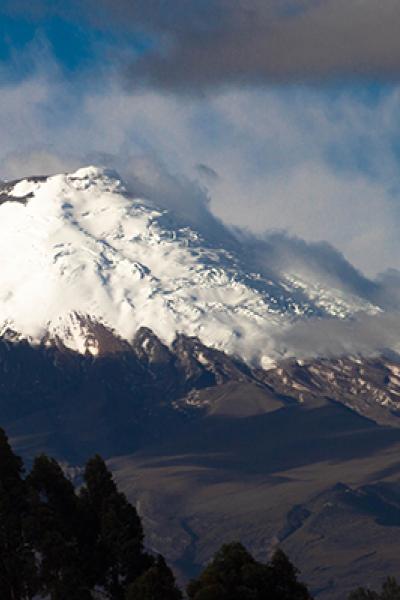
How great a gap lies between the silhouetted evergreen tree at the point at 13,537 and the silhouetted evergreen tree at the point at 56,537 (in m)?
0.53

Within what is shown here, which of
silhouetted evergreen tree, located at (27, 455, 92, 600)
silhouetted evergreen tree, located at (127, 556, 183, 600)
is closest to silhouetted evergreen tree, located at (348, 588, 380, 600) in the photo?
silhouetted evergreen tree, located at (27, 455, 92, 600)

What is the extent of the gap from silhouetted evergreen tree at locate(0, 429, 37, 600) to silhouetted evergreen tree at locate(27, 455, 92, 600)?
535mm

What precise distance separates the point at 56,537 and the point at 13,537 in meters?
1.87

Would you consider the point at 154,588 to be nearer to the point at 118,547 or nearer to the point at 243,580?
the point at 243,580

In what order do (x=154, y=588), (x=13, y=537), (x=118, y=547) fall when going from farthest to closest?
(x=118, y=547) → (x=13, y=537) → (x=154, y=588)

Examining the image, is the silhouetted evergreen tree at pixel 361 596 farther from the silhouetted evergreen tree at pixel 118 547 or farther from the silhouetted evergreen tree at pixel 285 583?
the silhouetted evergreen tree at pixel 285 583

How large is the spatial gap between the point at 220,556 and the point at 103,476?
13.9m

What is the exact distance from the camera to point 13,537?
2419 inches

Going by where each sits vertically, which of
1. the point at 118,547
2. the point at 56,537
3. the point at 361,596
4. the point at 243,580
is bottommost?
the point at 361,596

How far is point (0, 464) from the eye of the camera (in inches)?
2452

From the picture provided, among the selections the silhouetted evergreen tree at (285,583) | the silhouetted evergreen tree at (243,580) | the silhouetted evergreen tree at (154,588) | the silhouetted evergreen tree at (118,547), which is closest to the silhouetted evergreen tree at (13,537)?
the silhouetted evergreen tree at (118,547)

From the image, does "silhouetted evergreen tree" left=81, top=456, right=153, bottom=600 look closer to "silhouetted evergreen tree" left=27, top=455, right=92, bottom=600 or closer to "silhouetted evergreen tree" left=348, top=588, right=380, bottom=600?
"silhouetted evergreen tree" left=27, top=455, right=92, bottom=600

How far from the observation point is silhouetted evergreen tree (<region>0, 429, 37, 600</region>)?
60469mm

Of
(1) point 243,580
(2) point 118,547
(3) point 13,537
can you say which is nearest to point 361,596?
(2) point 118,547
